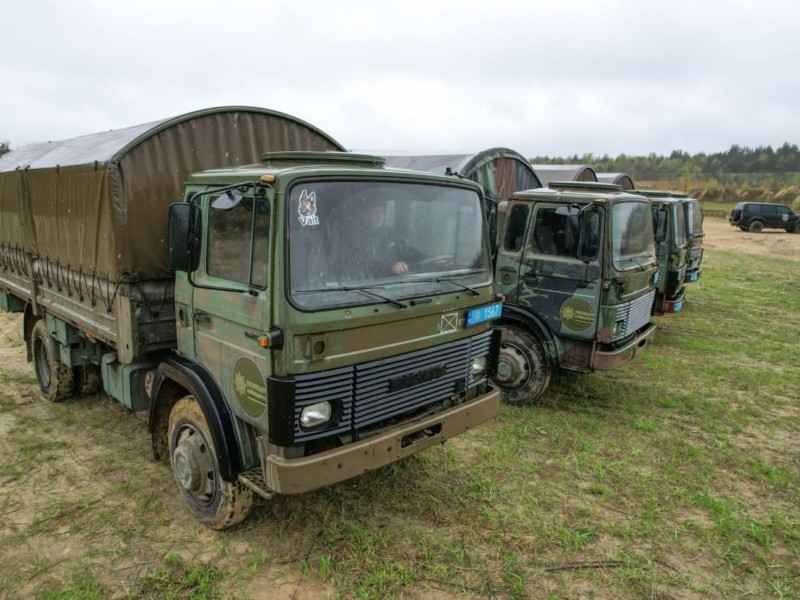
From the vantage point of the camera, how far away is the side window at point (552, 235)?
19.0 ft

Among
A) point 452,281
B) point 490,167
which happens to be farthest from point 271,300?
point 490,167

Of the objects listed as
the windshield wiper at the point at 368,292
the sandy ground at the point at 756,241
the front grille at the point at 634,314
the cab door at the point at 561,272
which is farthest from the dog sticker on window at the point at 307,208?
the sandy ground at the point at 756,241

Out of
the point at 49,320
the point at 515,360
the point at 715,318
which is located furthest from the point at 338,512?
the point at 715,318

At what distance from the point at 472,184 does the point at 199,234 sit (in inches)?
76.4

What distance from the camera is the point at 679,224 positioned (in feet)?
31.1

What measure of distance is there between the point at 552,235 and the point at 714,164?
254 feet

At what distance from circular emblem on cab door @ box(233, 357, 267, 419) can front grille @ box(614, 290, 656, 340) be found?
3.94 metres

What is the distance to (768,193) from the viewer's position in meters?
42.4

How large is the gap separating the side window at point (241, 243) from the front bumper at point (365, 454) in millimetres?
992

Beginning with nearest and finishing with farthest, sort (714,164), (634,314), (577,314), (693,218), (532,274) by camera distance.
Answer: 1. (577,314)
2. (532,274)
3. (634,314)
4. (693,218)
5. (714,164)

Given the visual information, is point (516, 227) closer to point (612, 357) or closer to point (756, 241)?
point (612, 357)

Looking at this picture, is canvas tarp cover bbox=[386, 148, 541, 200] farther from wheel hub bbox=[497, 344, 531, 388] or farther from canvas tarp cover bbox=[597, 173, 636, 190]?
canvas tarp cover bbox=[597, 173, 636, 190]

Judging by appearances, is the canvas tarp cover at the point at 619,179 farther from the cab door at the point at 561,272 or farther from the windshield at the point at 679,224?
the cab door at the point at 561,272

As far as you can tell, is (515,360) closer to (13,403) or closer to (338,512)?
(338,512)
